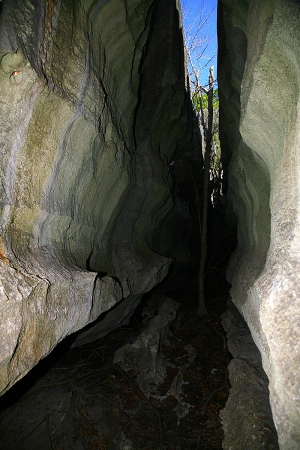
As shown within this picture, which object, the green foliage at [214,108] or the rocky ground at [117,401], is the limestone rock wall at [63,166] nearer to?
the rocky ground at [117,401]

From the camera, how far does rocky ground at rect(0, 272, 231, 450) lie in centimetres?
499

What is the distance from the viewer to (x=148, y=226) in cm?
948

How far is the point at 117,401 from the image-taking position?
593 cm

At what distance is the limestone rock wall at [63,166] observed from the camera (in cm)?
299

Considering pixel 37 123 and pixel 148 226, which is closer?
pixel 37 123

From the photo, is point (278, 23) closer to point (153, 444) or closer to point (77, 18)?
point (77, 18)

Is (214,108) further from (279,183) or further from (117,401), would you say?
(117,401)

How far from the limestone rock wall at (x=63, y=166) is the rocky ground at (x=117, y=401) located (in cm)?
147

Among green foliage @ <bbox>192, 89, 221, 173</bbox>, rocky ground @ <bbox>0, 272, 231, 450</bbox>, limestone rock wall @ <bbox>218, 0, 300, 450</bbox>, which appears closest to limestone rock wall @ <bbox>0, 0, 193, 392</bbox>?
rocky ground @ <bbox>0, 272, 231, 450</bbox>

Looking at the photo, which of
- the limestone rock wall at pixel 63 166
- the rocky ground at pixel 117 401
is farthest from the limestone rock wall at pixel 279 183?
the rocky ground at pixel 117 401

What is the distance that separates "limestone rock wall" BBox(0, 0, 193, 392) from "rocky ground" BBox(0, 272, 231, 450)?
57.7 inches

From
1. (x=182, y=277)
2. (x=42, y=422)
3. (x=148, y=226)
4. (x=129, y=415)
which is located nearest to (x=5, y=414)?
(x=42, y=422)

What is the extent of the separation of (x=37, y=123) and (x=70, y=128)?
23.5 inches

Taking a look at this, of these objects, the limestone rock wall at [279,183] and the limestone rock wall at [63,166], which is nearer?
the limestone rock wall at [279,183]
